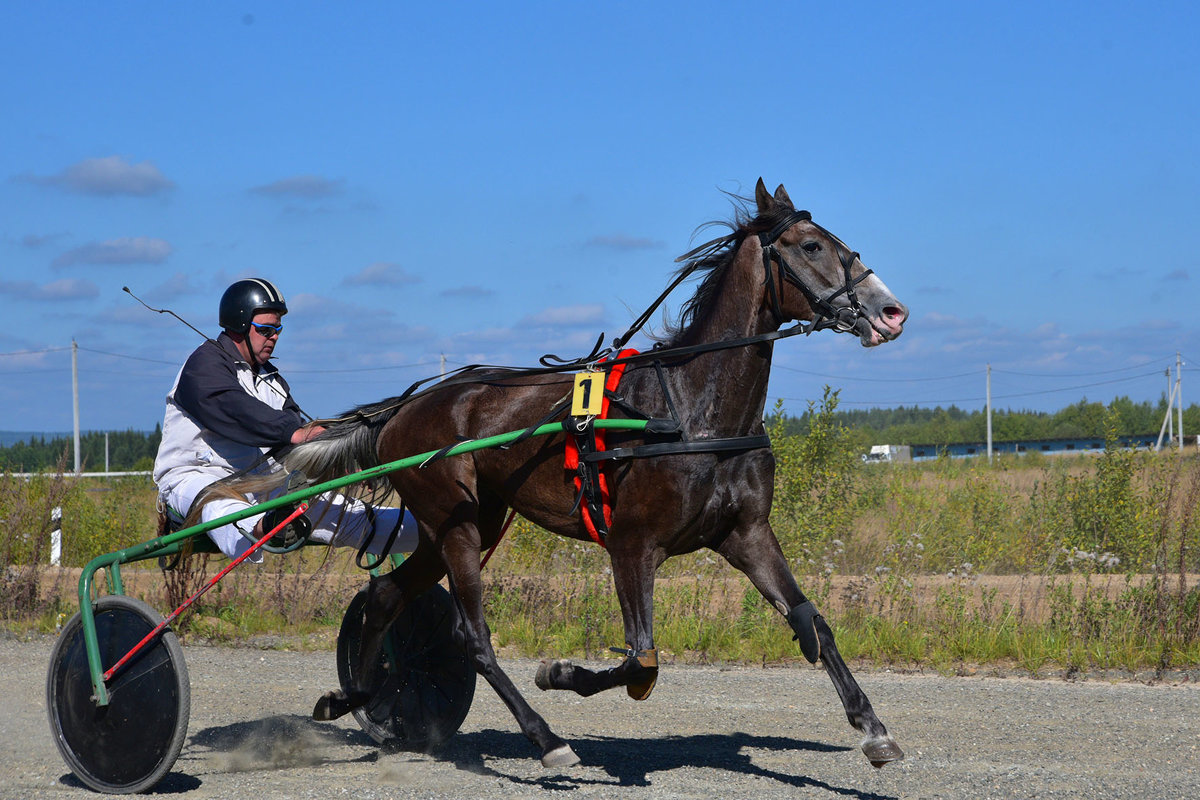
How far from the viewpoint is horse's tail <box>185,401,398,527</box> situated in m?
5.81

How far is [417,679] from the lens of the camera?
5977 millimetres

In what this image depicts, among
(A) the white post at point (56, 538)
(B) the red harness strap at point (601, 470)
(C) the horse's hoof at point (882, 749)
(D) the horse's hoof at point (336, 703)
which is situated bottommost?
(D) the horse's hoof at point (336, 703)

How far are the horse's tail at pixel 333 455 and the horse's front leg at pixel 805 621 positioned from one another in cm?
210

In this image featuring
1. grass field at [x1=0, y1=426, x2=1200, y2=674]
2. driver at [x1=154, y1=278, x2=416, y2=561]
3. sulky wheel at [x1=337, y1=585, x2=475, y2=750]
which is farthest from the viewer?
grass field at [x1=0, y1=426, x2=1200, y2=674]

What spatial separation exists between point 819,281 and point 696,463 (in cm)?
92

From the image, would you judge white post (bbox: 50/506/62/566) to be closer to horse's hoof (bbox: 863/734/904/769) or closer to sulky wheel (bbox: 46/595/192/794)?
sulky wheel (bbox: 46/595/192/794)

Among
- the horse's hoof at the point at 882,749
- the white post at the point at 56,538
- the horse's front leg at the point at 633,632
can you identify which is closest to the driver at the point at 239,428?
the horse's front leg at the point at 633,632

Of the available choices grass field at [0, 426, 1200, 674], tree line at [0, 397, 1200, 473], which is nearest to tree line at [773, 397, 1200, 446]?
tree line at [0, 397, 1200, 473]

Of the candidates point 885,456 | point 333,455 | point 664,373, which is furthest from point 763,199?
point 885,456

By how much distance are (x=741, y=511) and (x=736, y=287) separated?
982 millimetres

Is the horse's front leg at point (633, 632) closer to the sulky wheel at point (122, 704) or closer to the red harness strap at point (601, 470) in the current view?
the red harness strap at point (601, 470)

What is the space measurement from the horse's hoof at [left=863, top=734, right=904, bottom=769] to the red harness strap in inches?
54.4

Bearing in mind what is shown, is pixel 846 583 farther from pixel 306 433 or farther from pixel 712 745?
pixel 306 433

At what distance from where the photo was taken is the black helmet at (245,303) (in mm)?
5828
